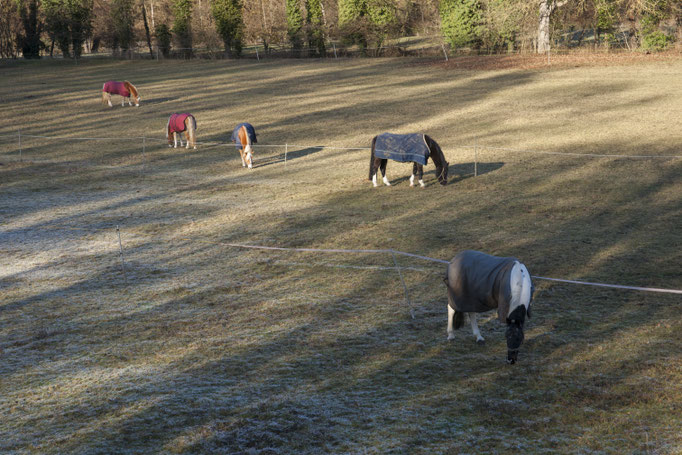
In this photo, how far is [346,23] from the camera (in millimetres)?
59094

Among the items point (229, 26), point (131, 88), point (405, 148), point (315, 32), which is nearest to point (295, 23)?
point (315, 32)

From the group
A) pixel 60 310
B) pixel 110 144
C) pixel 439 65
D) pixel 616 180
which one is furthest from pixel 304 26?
pixel 60 310

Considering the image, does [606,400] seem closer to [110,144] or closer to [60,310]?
[60,310]

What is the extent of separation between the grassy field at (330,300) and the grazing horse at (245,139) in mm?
725

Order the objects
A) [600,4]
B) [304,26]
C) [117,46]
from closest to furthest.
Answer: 1. [600,4]
2. [304,26]
3. [117,46]

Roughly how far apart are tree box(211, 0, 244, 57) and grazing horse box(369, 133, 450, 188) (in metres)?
50.9

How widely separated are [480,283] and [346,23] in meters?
54.7

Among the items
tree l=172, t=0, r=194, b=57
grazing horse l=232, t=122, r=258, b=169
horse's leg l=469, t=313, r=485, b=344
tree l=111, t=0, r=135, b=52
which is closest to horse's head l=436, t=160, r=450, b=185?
grazing horse l=232, t=122, r=258, b=169

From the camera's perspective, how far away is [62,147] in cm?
2645

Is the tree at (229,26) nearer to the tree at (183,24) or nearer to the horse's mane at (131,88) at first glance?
the tree at (183,24)

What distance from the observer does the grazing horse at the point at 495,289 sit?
297 inches

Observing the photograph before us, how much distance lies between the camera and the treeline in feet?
145

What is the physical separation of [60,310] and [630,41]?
1809 inches

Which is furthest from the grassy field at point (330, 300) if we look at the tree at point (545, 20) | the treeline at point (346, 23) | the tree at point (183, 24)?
the tree at point (183, 24)
